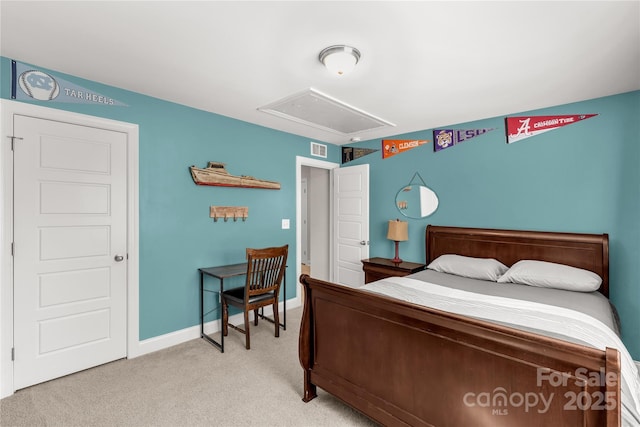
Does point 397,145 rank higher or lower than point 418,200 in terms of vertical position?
higher

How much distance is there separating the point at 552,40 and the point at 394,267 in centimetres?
261

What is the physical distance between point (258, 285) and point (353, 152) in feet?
8.78

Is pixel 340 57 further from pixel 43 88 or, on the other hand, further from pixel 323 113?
pixel 43 88

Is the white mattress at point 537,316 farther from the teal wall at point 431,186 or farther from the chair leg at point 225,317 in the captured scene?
the chair leg at point 225,317

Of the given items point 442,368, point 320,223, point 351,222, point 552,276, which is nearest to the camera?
point 442,368

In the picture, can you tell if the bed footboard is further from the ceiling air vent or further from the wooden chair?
the ceiling air vent

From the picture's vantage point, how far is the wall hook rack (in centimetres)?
337

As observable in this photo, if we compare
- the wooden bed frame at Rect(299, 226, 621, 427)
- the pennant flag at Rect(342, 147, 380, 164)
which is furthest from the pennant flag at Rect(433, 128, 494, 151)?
the wooden bed frame at Rect(299, 226, 621, 427)

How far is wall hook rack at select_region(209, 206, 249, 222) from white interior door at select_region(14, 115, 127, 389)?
86 centimetres

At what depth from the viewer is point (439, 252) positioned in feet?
12.3

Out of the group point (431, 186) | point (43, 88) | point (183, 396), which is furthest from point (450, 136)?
point (43, 88)

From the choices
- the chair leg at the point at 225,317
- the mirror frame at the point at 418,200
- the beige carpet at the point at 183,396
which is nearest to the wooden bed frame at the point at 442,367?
the beige carpet at the point at 183,396

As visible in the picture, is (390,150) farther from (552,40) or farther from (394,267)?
(552,40)

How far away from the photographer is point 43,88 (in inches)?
91.2
